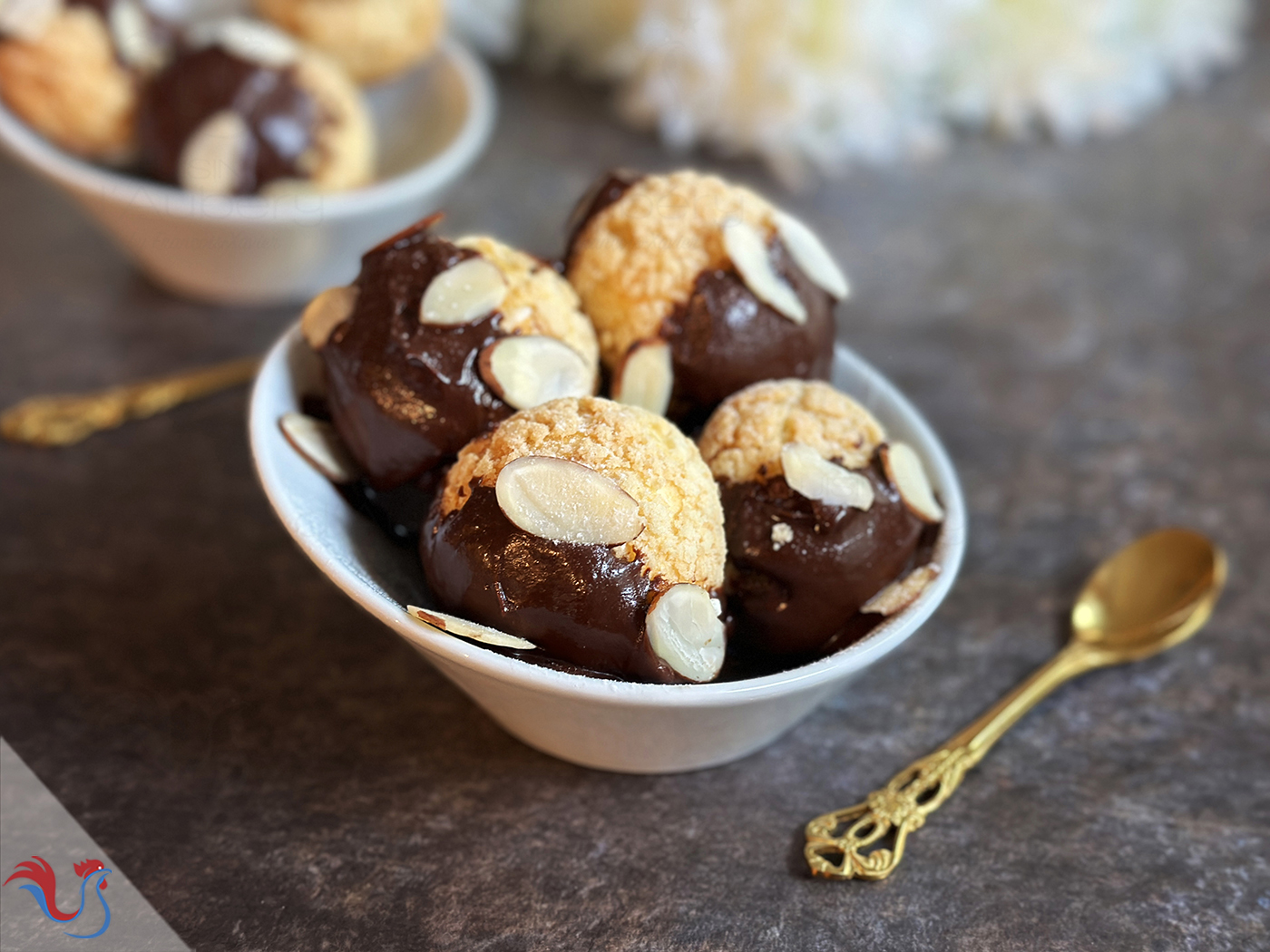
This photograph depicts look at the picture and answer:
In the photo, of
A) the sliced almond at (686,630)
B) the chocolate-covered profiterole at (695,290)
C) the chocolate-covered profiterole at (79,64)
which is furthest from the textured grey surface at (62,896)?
the chocolate-covered profiterole at (79,64)

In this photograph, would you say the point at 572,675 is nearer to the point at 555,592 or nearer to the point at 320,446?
the point at 555,592

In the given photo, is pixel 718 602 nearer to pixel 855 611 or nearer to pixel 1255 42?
pixel 855 611

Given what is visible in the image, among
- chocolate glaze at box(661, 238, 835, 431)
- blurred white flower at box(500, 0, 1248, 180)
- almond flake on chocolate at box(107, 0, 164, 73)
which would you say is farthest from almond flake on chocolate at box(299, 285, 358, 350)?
blurred white flower at box(500, 0, 1248, 180)

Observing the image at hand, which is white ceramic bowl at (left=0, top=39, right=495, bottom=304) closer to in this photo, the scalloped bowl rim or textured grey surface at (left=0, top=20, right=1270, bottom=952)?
textured grey surface at (left=0, top=20, right=1270, bottom=952)

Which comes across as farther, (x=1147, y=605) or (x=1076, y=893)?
(x=1147, y=605)

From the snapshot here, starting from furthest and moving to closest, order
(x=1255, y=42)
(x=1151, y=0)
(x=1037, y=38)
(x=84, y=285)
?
(x=1255, y=42), (x=1151, y=0), (x=1037, y=38), (x=84, y=285)

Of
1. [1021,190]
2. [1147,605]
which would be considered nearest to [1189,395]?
[1147,605]

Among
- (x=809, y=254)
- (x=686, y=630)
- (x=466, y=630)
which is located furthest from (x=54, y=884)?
(x=809, y=254)
